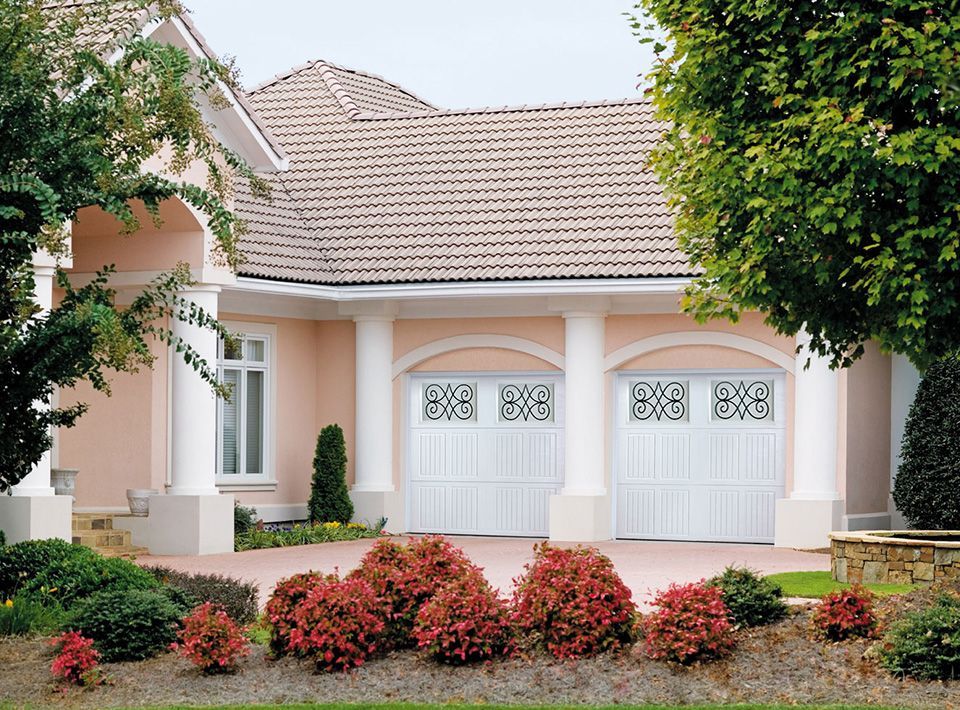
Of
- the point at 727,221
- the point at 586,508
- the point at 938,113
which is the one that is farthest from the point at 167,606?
the point at 586,508

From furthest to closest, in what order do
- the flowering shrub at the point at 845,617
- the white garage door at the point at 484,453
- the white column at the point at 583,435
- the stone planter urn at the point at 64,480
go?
the white garage door at the point at 484,453
the white column at the point at 583,435
the stone planter urn at the point at 64,480
the flowering shrub at the point at 845,617

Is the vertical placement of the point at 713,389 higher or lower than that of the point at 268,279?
A: lower

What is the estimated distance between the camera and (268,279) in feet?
72.7

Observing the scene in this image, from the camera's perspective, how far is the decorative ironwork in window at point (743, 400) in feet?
73.8

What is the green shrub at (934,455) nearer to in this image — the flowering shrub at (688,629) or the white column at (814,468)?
the white column at (814,468)

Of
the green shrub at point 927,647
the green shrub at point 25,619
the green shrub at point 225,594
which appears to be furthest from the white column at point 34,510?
the green shrub at point 927,647

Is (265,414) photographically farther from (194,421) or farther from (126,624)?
(126,624)

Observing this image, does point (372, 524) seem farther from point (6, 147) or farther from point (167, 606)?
point (6, 147)

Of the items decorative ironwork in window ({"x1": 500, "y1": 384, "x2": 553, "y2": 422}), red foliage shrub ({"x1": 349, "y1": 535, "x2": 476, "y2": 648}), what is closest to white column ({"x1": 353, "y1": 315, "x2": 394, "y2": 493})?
decorative ironwork in window ({"x1": 500, "y1": 384, "x2": 553, "y2": 422})

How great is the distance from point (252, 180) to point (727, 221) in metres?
3.98

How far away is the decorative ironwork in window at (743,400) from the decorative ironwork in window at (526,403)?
7.95ft

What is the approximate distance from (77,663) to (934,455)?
13.5 metres

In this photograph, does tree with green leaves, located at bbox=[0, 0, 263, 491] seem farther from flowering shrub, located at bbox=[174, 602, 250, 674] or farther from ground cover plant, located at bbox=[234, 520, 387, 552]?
ground cover plant, located at bbox=[234, 520, 387, 552]

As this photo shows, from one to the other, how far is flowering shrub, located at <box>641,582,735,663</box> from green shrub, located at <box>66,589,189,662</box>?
132 inches
